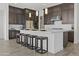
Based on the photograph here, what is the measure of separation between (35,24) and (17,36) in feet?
3.67

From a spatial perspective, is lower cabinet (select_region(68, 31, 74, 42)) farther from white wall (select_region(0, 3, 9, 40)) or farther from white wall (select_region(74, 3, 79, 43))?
white wall (select_region(0, 3, 9, 40))

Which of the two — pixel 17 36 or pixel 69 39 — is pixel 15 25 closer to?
pixel 17 36

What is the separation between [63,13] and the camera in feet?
18.5

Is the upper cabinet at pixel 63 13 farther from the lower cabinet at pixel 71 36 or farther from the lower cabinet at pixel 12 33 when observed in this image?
the lower cabinet at pixel 12 33

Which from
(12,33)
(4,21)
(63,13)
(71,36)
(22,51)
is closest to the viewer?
(22,51)

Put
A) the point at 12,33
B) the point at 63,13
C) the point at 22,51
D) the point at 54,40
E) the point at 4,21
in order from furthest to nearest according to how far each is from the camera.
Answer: the point at 4,21 < the point at 63,13 < the point at 12,33 < the point at 22,51 < the point at 54,40

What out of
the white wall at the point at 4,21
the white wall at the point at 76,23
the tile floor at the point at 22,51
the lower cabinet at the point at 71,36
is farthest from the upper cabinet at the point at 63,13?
the white wall at the point at 4,21

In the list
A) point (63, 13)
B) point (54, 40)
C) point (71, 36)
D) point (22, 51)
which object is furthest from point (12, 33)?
point (71, 36)

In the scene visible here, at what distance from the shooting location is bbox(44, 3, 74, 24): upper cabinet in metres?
5.09

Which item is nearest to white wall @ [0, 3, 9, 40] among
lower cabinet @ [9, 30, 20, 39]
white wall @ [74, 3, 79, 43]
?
lower cabinet @ [9, 30, 20, 39]

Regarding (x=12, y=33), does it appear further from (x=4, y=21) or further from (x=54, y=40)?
(x=54, y=40)

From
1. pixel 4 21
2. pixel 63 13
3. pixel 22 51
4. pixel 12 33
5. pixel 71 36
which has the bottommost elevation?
pixel 22 51

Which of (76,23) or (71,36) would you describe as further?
(71,36)

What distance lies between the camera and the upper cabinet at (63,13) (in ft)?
16.7
